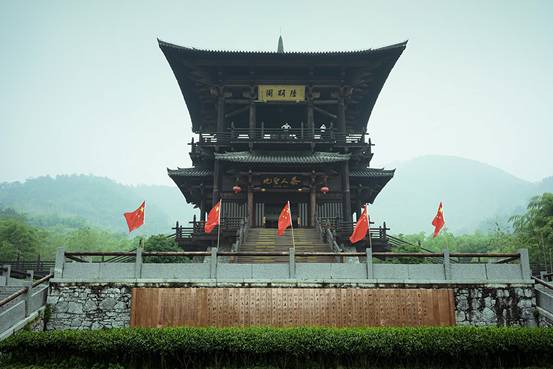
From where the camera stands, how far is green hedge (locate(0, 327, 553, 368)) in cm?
1094

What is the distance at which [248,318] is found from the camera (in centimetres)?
1315

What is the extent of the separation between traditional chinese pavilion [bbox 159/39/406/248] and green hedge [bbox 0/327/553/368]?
12.3m

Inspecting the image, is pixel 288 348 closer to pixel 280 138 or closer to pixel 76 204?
pixel 280 138

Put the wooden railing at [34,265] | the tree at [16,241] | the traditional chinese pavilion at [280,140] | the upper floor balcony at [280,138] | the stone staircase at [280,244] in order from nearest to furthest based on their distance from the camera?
the stone staircase at [280,244] < the traditional chinese pavilion at [280,140] < the upper floor balcony at [280,138] < the wooden railing at [34,265] < the tree at [16,241]

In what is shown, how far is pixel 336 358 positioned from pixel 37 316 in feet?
27.9

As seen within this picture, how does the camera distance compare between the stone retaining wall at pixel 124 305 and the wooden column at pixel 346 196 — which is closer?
the stone retaining wall at pixel 124 305

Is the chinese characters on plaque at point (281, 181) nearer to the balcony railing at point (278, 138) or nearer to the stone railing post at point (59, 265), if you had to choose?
the balcony railing at point (278, 138)

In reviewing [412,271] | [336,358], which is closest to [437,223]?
[412,271]

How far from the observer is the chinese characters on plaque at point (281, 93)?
92.2 feet

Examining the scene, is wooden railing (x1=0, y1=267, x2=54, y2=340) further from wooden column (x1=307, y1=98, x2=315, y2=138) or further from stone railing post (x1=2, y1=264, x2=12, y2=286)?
wooden column (x1=307, y1=98, x2=315, y2=138)

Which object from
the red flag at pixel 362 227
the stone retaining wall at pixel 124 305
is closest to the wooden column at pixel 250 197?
the red flag at pixel 362 227

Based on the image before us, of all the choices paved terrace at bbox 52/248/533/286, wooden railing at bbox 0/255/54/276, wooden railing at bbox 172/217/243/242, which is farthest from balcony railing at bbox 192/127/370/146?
paved terrace at bbox 52/248/533/286

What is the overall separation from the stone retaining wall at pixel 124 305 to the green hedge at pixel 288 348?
2093 mm

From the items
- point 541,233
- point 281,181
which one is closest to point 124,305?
point 281,181
